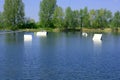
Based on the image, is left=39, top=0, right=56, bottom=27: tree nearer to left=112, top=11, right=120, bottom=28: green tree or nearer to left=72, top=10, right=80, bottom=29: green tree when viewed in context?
left=72, top=10, right=80, bottom=29: green tree

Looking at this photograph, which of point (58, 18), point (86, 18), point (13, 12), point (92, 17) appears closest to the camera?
point (13, 12)

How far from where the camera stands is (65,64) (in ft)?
95.9

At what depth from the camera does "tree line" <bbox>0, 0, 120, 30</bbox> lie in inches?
4813

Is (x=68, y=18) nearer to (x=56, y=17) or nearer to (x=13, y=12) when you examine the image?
(x=56, y=17)

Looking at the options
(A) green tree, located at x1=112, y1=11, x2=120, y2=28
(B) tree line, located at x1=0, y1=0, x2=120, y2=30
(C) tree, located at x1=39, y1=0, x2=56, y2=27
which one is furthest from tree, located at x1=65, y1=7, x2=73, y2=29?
(A) green tree, located at x1=112, y1=11, x2=120, y2=28

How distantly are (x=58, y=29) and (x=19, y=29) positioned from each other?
2264 centimetres

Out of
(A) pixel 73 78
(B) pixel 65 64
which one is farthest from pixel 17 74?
(B) pixel 65 64

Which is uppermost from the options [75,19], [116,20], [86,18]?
[86,18]

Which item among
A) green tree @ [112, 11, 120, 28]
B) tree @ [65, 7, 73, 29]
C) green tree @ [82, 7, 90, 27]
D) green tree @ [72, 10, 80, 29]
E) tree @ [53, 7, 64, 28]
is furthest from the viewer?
green tree @ [112, 11, 120, 28]

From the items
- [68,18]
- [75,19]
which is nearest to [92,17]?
[75,19]

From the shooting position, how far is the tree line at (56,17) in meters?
122

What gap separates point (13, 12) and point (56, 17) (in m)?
27.4

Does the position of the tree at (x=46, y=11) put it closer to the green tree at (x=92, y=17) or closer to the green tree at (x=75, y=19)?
the green tree at (x=75, y=19)

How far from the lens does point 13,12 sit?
12125 centimetres
